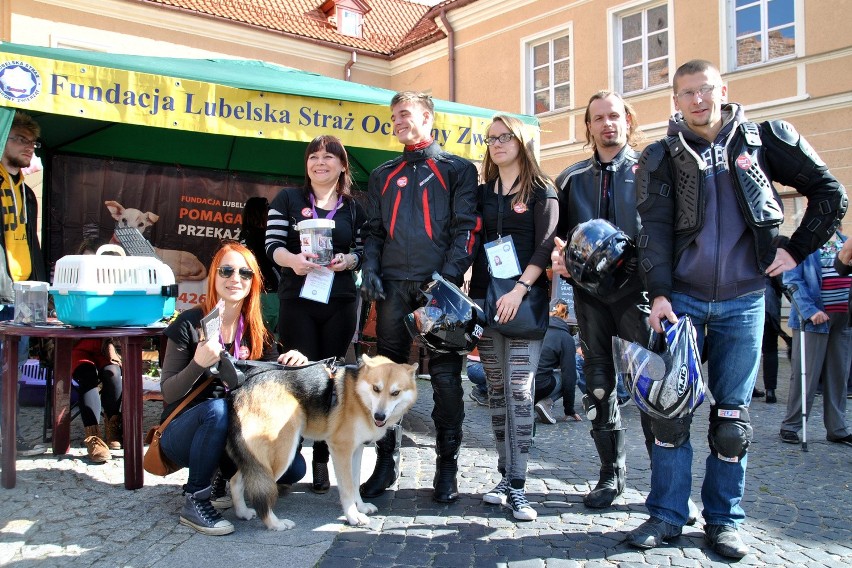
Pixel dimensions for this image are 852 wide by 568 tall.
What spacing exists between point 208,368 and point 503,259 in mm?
1529

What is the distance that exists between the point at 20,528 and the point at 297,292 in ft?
5.65

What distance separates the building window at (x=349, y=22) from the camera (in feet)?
66.5

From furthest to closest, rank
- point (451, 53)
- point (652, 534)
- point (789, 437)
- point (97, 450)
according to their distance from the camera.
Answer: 1. point (451, 53)
2. point (789, 437)
3. point (97, 450)
4. point (652, 534)

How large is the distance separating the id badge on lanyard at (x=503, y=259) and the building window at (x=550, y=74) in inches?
509

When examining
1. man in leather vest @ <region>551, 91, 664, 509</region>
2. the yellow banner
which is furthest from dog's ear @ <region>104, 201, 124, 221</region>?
man in leather vest @ <region>551, 91, 664, 509</region>

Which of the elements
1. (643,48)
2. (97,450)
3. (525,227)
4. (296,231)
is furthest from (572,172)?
(643,48)

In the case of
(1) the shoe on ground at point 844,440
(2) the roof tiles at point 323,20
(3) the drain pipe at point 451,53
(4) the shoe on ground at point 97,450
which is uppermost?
(2) the roof tiles at point 323,20

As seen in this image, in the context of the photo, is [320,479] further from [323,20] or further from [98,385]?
[323,20]

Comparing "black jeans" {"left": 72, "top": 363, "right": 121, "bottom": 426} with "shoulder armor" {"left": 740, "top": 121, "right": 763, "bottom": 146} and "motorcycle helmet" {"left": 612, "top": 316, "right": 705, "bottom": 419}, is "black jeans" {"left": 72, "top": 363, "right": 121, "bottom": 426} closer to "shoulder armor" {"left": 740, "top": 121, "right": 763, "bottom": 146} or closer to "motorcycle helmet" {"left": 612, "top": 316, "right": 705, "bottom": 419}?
"motorcycle helmet" {"left": 612, "top": 316, "right": 705, "bottom": 419}

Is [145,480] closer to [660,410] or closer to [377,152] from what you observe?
[660,410]

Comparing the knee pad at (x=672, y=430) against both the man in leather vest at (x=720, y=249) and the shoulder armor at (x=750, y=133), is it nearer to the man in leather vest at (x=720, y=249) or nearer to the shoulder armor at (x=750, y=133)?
the man in leather vest at (x=720, y=249)

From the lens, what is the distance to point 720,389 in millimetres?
2842

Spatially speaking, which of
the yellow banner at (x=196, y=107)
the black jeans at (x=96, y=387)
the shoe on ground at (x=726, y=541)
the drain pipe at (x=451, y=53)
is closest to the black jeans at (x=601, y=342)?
the shoe on ground at (x=726, y=541)

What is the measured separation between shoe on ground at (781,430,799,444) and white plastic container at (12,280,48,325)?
5.32m
